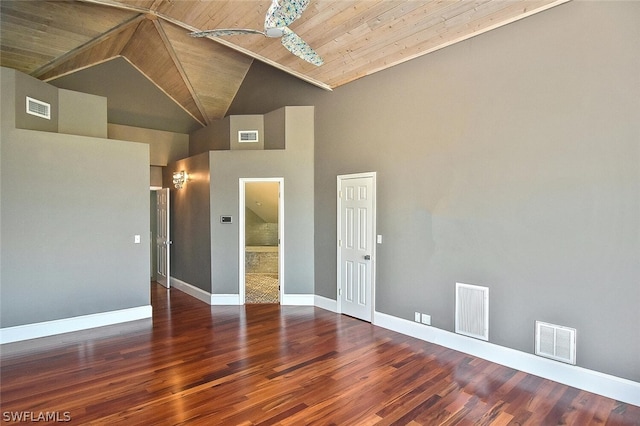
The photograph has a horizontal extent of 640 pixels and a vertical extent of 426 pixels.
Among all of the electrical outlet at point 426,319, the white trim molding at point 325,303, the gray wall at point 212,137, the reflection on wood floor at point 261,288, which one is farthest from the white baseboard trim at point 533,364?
the gray wall at point 212,137

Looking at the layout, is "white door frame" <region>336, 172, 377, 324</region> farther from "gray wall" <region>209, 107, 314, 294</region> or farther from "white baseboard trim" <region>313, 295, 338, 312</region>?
"gray wall" <region>209, 107, 314, 294</region>

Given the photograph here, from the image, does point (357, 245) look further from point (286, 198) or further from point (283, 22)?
point (283, 22)

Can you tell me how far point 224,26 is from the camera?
14.4ft

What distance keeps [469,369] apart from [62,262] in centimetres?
506

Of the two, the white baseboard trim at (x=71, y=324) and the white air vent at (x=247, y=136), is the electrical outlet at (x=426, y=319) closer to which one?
the white baseboard trim at (x=71, y=324)

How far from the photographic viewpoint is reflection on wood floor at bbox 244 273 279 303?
19.9ft

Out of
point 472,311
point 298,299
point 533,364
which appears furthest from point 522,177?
point 298,299

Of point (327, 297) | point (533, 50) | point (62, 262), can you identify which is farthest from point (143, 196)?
point (533, 50)

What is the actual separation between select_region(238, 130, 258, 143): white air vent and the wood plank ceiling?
1462mm

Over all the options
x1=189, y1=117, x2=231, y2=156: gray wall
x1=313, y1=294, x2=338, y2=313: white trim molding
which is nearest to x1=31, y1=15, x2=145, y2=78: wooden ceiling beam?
x1=189, y1=117, x2=231, y2=156: gray wall

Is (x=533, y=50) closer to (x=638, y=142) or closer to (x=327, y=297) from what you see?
(x=638, y=142)

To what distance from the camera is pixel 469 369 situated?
3.39 metres

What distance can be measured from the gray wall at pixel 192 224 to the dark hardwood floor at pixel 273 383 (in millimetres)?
1729

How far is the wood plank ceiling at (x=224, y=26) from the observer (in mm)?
3533
